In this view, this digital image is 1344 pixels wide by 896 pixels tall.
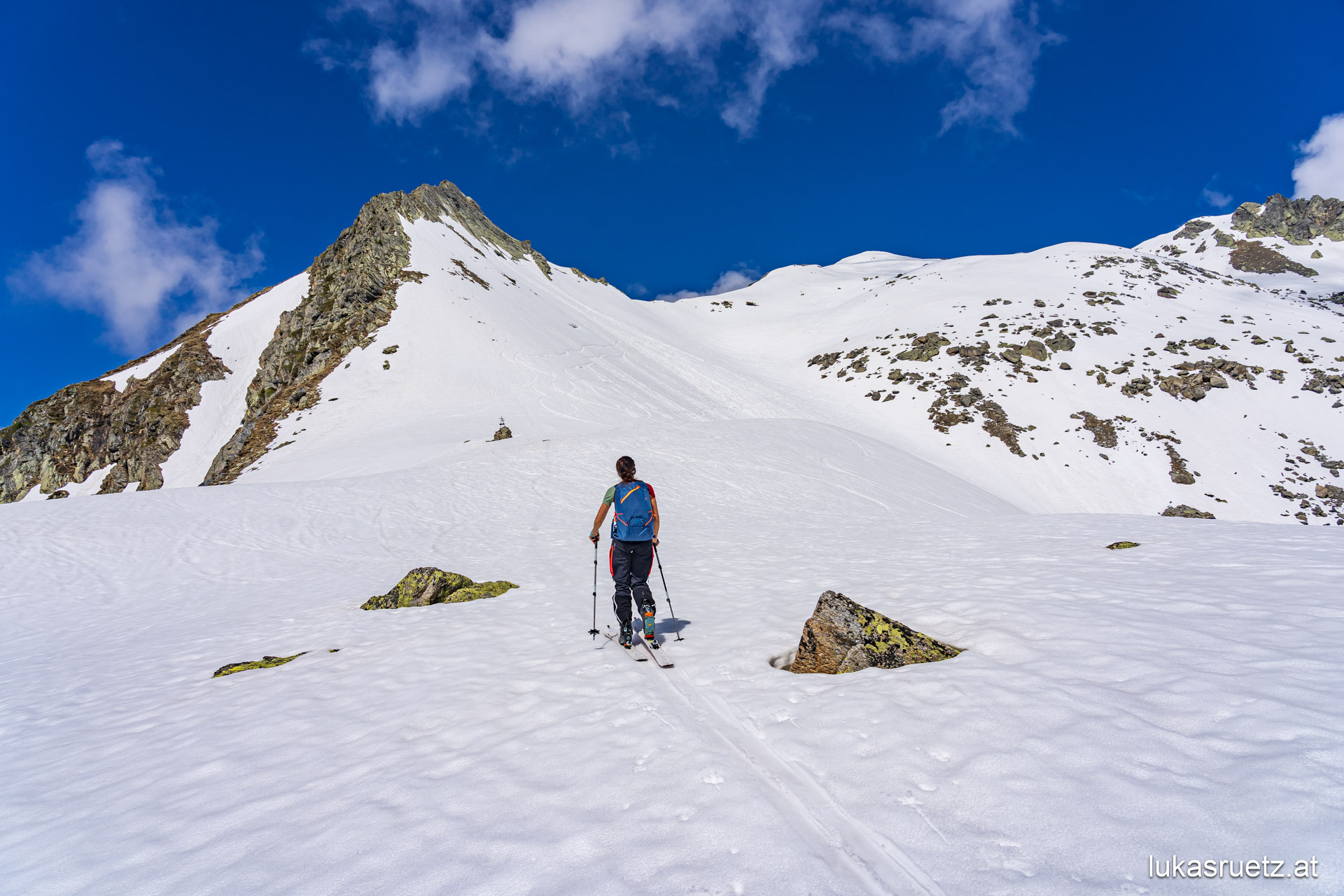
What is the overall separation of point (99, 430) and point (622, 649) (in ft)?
210

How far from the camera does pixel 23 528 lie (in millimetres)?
15859

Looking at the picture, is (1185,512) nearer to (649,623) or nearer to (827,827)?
(649,623)

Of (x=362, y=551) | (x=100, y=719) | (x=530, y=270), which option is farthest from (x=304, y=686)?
(x=530, y=270)

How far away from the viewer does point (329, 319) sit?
50469 mm

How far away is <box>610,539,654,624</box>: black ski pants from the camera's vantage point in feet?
25.6

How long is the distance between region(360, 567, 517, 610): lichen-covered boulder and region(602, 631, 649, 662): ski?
358cm

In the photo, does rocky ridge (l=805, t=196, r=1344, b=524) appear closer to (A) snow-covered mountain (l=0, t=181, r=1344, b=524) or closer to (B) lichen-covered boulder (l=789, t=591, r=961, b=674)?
(A) snow-covered mountain (l=0, t=181, r=1344, b=524)

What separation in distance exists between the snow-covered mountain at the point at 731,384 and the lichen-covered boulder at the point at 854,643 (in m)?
25.9

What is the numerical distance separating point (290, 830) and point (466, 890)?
1621mm

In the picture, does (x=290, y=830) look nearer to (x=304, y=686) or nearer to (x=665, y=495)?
(x=304, y=686)

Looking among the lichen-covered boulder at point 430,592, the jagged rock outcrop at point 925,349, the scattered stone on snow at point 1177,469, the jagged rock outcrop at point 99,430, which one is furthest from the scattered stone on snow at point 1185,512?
the jagged rock outcrop at point 99,430

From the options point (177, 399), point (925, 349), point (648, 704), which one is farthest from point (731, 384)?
point (648, 704)

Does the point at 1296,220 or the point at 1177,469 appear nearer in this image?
the point at 1177,469

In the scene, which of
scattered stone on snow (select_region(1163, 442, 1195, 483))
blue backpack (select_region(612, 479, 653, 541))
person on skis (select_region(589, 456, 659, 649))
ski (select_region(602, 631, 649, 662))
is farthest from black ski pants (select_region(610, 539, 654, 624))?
scattered stone on snow (select_region(1163, 442, 1195, 483))
